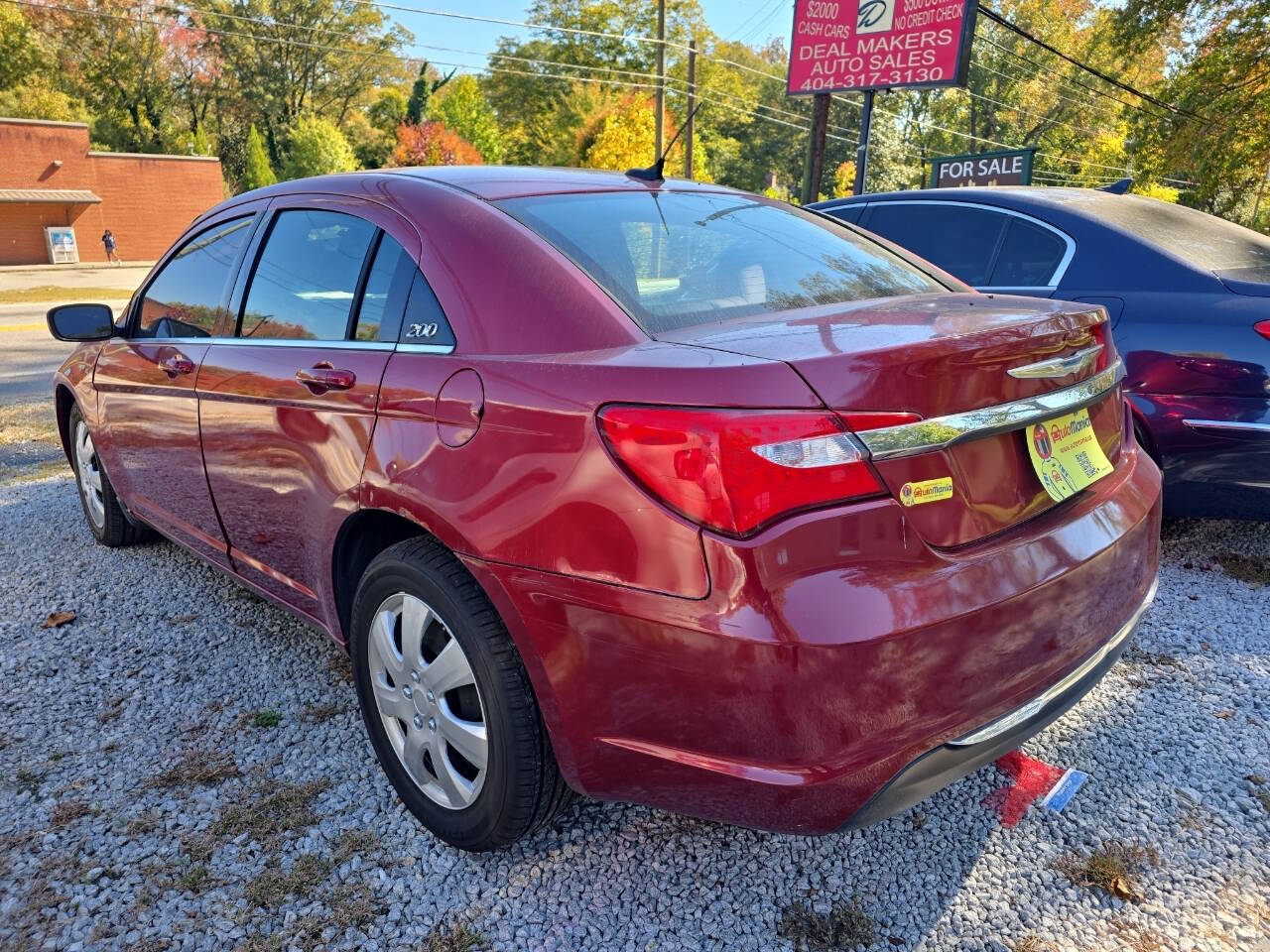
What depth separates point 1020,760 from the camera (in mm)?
Result: 2555

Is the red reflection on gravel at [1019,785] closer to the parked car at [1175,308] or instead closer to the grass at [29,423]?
the parked car at [1175,308]

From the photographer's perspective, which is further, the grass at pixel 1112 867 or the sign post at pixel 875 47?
the sign post at pixel 875 47

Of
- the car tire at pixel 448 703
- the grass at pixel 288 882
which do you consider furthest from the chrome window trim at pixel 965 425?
the grass at pixel 288 882

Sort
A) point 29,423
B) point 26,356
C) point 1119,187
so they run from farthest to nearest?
1. point 26,356
2. point 29,423
3. point 1119,187

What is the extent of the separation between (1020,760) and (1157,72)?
3990 centimetres

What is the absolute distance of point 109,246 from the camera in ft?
117

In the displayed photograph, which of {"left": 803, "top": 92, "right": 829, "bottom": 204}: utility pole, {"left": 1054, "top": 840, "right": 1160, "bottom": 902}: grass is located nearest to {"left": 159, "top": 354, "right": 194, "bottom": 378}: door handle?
{"left": 1054, "top": 840, "right": 1160, "bottom": 902}: grass

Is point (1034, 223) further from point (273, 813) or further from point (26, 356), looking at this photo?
point (26, 356)

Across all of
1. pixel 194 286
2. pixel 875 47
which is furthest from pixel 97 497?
pixel 875 47

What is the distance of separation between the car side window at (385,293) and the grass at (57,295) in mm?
20939

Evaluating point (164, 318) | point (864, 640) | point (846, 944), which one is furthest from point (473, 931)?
point (164, 318)

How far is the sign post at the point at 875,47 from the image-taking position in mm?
11695

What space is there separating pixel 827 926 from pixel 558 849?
2.22 ft

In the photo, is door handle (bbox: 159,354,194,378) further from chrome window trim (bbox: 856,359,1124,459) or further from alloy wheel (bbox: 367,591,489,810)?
chrome window trim (bbox: 856,359,1124,459)
